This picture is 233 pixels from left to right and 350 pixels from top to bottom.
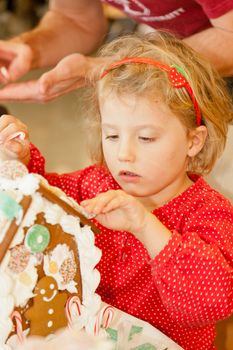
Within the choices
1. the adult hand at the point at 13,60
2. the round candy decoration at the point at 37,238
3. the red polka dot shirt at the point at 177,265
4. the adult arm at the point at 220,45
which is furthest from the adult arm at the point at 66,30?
the round candy decoration at the point at 37,238

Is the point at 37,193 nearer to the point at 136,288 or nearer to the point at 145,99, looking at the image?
the point at 145,99

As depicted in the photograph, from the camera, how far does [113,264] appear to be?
109cm

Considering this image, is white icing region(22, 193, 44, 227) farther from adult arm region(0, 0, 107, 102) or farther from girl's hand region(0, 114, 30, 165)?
adult arm region(0, 0, 107, 102)

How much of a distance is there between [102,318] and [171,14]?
77 cm

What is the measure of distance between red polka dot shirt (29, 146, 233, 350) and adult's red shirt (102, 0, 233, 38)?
0.43 metres

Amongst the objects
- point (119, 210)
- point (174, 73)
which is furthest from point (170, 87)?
point (119, 210)

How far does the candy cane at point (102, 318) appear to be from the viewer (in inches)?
33.7

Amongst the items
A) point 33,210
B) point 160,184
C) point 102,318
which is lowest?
point 102,318

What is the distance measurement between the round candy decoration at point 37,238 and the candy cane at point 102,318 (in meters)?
0.17

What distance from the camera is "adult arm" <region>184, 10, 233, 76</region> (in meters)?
1.27

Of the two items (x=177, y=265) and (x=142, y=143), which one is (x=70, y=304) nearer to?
(x=177, y=265)

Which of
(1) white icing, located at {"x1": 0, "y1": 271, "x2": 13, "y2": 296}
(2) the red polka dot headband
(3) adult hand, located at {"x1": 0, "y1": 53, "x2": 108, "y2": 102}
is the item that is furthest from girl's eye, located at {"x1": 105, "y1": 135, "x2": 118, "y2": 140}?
(1) white icing, located at {"x1": 0, "y1": 271, "x2": 13, "y2": 296}

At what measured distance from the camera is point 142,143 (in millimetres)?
961

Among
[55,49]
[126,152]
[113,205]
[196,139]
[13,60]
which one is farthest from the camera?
[55,49]
